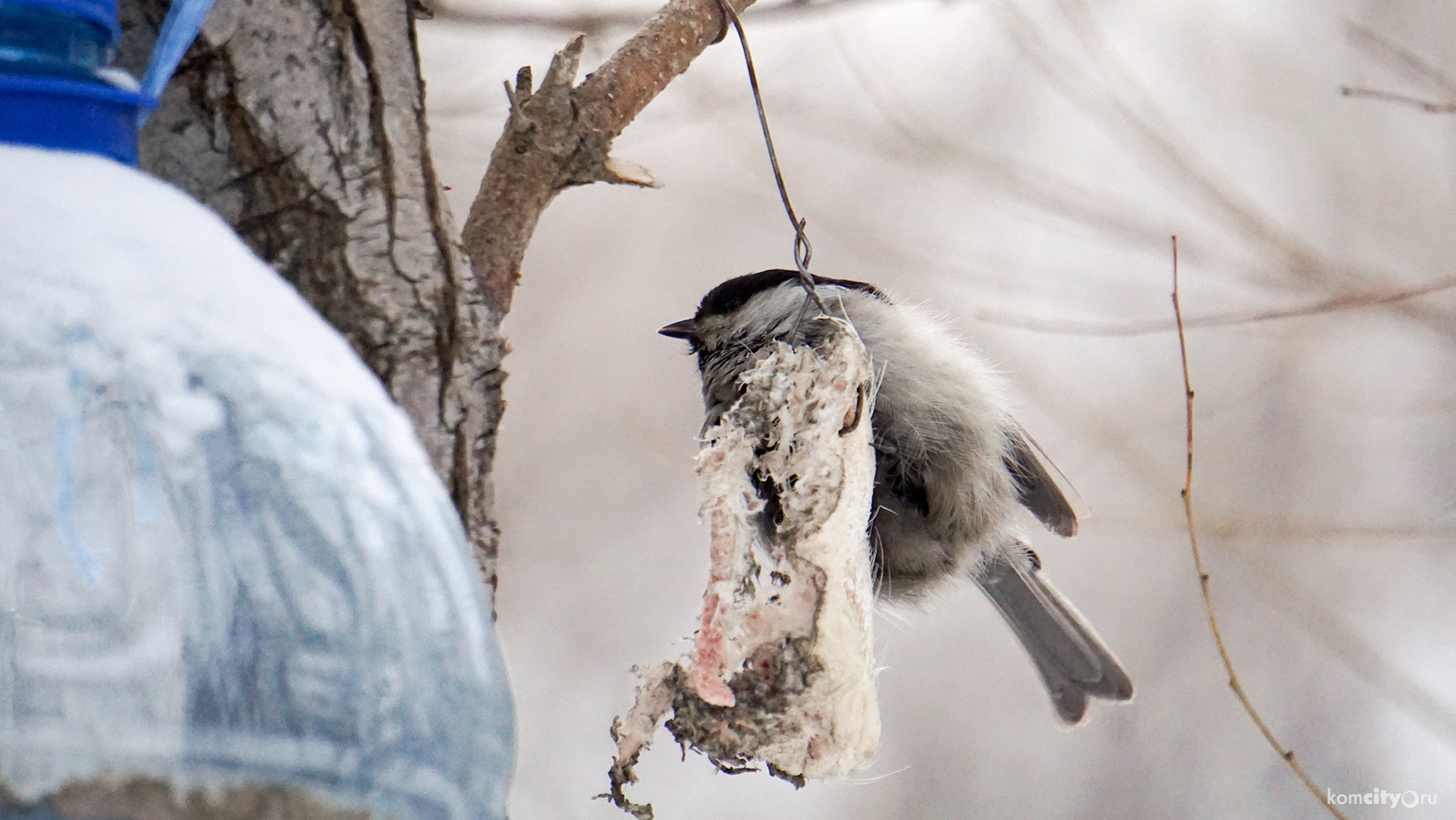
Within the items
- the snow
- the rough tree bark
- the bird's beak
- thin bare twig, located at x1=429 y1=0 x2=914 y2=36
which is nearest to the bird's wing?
the bird's beak

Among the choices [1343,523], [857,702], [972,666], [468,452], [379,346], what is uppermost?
[379,346]

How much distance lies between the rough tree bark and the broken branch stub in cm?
27

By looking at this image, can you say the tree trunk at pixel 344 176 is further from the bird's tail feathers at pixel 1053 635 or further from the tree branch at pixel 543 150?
the bird's tail feathers at pixel 1053 635

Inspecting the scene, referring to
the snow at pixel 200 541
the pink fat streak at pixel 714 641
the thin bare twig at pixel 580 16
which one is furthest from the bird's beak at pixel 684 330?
the snow at pixel 200 541

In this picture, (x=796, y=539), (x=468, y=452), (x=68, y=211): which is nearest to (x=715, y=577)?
(x=796, y=539)

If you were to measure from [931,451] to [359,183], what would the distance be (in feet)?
4.19

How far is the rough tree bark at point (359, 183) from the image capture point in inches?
44.9

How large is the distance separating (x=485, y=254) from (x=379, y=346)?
0.64 feet

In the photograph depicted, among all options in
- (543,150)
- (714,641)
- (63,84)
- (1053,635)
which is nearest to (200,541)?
(63,84)

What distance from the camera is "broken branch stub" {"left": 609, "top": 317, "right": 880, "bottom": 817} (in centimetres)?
113

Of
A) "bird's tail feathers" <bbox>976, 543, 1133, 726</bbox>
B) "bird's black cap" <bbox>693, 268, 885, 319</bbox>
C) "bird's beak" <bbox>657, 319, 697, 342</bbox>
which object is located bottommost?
"bird's tail feathers" <bbox>976, 543, 1133, 726</bbox>

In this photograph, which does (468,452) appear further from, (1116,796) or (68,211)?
(1116,796)

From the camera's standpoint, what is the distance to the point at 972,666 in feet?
15.4

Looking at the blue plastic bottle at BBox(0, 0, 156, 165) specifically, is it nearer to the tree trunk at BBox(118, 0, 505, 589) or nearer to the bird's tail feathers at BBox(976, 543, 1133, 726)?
the tree trunk at BBox(118, 0, 505, 589)
